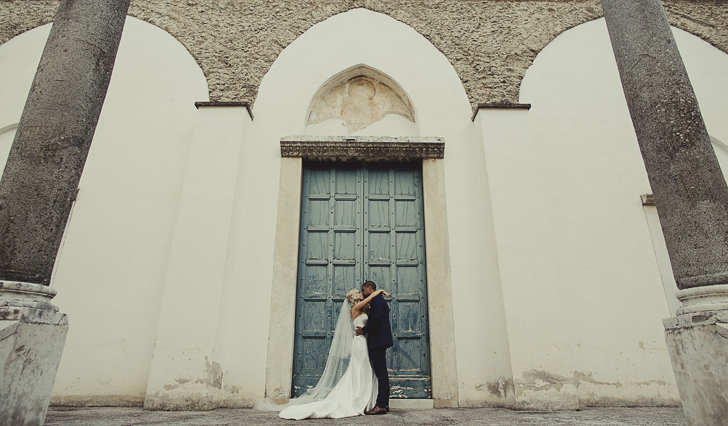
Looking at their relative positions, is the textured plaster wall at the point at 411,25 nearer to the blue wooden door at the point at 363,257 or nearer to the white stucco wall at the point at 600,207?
A: the white stucco wall at the point at 600,207

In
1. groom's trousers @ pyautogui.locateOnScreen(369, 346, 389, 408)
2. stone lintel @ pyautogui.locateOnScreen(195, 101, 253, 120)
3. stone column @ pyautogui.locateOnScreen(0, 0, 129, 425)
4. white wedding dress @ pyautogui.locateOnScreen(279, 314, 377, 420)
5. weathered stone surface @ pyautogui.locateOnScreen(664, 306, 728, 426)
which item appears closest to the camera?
weathered stone surface @ pyautogui.locateOnScreen(664, 306, 728, 426)

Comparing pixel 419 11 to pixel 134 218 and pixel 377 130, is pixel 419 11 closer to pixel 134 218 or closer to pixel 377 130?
pixel 377 130

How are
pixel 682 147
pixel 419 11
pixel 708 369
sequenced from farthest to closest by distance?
pixel 419 11 → pixel 682 147 → pixel 708 369

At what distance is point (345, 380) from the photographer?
4.29 metres

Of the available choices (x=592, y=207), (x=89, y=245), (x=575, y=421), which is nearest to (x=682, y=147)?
(x=575, y=421)

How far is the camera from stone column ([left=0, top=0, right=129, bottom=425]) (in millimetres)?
2385

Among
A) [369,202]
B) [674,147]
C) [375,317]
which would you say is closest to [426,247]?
[369,202]

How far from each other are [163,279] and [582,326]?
5.04 metres

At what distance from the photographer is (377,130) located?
20.0 ft

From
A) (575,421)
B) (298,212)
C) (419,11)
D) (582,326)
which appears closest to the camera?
(575,421)

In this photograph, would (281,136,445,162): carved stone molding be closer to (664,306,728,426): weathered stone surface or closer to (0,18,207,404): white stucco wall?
(0,18,207,404): white stucco wall

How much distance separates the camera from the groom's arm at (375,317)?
4453 millimetres

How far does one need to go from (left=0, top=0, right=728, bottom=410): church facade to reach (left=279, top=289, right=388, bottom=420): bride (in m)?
0.52

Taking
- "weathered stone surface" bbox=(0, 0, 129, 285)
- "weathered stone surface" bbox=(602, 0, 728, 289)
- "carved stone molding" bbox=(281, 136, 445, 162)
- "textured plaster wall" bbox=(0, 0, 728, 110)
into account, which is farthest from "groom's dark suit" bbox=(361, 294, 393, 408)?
"textured plaster wall" bbox=(0, 0, 728, 110)
